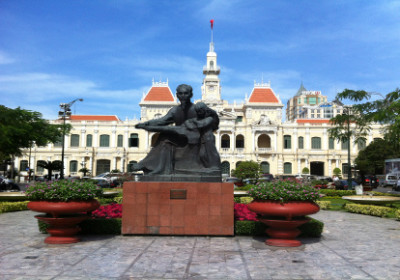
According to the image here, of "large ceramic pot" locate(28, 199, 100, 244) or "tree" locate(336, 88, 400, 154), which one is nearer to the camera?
"large ceramic pot" locate(28, 199, 100, 244)

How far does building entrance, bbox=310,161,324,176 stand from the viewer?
55.2 m

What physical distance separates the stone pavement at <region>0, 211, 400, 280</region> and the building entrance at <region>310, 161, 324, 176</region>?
49.5 m

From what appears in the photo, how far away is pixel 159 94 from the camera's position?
59219 mm

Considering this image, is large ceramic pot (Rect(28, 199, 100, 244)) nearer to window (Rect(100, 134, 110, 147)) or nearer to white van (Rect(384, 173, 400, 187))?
white van (Rect(384, 173, 400, 187))

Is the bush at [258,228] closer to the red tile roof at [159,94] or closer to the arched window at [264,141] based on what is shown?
the arched window at [264,141]

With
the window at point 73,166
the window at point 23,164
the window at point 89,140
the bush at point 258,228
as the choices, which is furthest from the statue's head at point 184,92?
the window at point 23,164

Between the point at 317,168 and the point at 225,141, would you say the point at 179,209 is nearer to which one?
the point at 225,141

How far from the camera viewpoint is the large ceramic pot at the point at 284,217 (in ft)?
21.6

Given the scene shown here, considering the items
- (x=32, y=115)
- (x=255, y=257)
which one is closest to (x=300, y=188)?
(x=255, y=257)

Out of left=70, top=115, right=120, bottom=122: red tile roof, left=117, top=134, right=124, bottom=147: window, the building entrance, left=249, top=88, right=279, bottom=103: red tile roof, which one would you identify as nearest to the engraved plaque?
left=117, top=134, right=124, bottom=147: window

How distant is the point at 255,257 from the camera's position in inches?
230

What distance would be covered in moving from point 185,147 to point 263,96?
170ft

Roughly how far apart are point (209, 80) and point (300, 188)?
5376 centimetres

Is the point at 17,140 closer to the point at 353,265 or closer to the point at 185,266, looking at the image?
the point at 185,266
